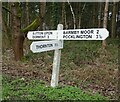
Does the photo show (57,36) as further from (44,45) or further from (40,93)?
(40,93)

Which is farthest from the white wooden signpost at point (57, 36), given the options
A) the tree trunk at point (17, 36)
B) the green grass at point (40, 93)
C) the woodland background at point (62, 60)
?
the tree trunk at point (17, 36)

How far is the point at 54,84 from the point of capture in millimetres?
5215

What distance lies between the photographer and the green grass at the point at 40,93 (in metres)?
4.54

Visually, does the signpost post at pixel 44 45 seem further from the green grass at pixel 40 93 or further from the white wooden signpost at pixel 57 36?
the green grass at pixel 40 93

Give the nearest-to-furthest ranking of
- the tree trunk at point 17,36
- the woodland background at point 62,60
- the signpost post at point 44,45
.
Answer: the signpost post at point 44,45, the woodland background at point 62,60, the tree trunk at point 17,36

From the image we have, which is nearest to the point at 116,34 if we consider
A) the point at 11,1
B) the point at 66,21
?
the point at 66,21

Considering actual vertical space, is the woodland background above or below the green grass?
above

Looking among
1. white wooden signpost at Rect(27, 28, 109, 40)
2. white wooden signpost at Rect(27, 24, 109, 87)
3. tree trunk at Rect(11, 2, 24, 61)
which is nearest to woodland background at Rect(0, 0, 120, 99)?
tree trunk at Rect(11, 2, 24, 61)

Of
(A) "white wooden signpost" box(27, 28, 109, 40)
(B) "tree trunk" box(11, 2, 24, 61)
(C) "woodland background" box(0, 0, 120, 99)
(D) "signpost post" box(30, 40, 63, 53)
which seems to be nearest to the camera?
(A) "white wooden signpost" box(27, 28, 109, 40)

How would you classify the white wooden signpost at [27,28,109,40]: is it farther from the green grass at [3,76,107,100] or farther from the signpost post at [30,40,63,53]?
the green grass at [3,76,107,100]

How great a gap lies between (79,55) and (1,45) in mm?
4516

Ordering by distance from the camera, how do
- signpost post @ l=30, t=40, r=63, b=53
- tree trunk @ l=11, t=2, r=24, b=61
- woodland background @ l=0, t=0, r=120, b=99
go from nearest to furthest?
signpost post @ l=30, t=40, r=63, b=53 < woodland background @ l=0, t=0, r=120, b=99 < tree trunk @ l=11, t=2, r=24, b=61

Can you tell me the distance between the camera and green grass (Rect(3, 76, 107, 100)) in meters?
4.54

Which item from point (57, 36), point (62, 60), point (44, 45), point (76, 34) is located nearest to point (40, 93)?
point (44, 45)
